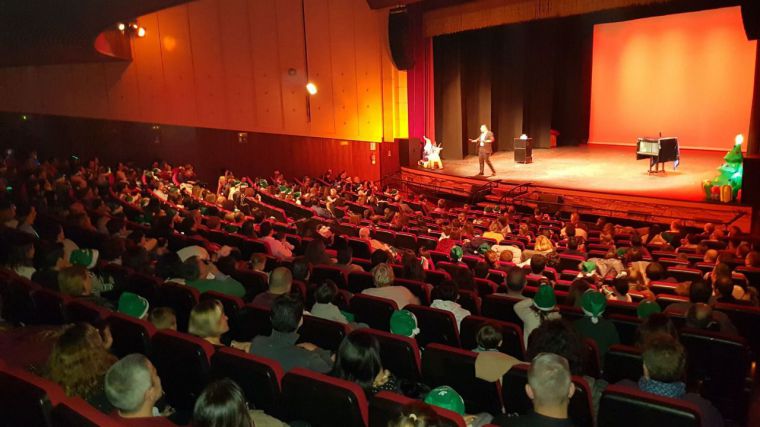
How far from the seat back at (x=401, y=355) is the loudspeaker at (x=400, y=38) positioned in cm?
1541

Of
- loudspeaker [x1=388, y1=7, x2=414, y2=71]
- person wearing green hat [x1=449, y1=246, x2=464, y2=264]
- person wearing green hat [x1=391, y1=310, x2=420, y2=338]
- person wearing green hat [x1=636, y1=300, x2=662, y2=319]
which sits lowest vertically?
person wearing green hat [x1=449, y1=246, x2=464, y2=264]

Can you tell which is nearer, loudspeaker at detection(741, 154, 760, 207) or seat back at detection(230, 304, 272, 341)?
seat back at detection(230, 304, 272, 341)

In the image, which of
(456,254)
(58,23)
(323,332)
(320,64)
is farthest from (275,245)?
(320,64)

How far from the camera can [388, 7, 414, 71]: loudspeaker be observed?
695 inches

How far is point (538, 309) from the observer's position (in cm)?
434

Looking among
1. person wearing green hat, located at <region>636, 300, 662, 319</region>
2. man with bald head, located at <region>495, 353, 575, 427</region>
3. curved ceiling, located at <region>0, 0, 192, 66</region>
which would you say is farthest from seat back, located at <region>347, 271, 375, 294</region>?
curved ceiling, located at <region>0, 0, 192, 66</region>

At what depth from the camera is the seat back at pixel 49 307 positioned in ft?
13.0

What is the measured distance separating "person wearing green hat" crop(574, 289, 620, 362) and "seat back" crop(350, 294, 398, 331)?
4.32ft

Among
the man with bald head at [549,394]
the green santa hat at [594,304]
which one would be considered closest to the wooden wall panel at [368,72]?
the green santa hat at [594,304]

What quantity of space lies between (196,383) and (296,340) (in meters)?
0.67

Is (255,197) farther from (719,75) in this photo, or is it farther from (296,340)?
(719,75)

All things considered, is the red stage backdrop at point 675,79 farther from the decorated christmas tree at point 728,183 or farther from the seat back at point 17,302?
the seat back at point 17,302

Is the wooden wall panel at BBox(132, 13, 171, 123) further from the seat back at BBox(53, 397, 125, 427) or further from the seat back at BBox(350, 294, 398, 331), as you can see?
the seat back at BBox(53, 397, 125, 427)

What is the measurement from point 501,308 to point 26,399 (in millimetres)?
3316
